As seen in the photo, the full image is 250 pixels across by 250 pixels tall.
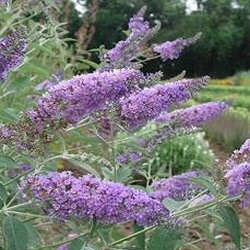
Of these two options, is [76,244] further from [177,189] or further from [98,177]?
[177,189]

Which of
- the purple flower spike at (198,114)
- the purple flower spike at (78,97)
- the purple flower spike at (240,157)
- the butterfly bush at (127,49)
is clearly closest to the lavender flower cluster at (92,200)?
the purple flower spike at (78,97)

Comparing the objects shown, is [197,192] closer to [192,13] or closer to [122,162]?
[122,162]

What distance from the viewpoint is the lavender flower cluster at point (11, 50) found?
1.56 metres

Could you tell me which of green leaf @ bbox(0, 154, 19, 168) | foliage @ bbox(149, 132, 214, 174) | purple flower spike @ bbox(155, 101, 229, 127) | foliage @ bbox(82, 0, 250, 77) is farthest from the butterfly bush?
foliage @ bbox(82, 0, 250, 77)

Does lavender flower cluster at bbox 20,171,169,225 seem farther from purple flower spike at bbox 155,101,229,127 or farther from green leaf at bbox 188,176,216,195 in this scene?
purple flower spike at bbox 155,101,229,127

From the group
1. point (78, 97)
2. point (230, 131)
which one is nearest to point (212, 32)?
point (230, 131)

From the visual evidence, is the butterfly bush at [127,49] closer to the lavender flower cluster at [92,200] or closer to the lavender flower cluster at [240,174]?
the lavender flower cluster at [240,174]

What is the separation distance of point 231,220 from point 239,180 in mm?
158

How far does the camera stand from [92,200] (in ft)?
4.48

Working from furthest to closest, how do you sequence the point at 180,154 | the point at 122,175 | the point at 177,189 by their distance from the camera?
the point at 180,154, the point at 177,189, the point at 122,175

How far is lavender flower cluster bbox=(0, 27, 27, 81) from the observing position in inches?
61.6

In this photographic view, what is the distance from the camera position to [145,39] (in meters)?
2.33

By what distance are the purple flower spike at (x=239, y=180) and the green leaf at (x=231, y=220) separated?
3.2 inches

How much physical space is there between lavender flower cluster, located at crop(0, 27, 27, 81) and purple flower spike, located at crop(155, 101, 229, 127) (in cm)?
68
